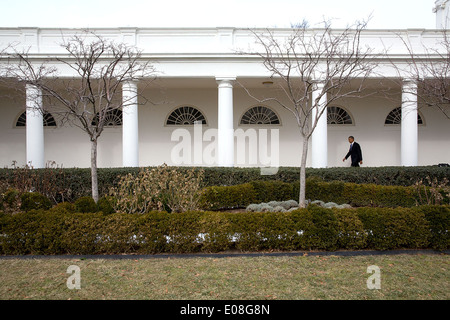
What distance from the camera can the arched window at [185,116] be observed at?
614 inches

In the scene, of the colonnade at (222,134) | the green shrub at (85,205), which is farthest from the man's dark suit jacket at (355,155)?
the green shrub at (85,205)

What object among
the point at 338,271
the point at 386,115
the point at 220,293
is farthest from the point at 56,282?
the point at 386,115

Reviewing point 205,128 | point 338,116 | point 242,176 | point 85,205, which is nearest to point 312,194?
point 242,176

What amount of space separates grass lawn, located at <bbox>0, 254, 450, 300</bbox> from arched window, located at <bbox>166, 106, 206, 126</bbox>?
11.0 meters

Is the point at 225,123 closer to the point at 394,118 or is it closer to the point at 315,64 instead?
the point at 315,64

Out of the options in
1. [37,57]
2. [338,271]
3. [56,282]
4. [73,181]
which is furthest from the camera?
[37,57]

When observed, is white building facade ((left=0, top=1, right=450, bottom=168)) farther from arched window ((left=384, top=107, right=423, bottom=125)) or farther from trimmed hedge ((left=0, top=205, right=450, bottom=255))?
trimmed hedge ((left=0, top=205, right=450, bottom=255))

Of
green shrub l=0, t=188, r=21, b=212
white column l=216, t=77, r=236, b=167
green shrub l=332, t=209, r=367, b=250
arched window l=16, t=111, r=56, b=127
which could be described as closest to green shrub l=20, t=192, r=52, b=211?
green shrub l=0, t=188, r=21, b=212

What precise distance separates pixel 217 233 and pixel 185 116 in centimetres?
1092

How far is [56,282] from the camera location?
4.17m

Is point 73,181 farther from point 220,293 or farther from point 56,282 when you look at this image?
point 220,293

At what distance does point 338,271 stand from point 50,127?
14.9 metres

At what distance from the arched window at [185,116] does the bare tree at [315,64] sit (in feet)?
13.9

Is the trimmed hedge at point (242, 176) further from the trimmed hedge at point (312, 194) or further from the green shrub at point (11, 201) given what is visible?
the green shrub at point (11, 201)
